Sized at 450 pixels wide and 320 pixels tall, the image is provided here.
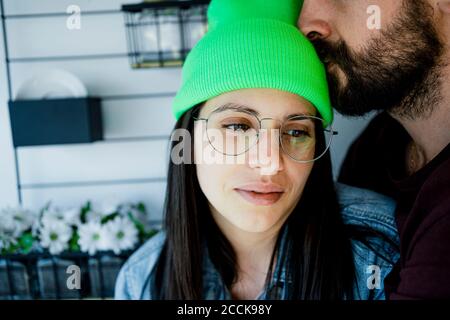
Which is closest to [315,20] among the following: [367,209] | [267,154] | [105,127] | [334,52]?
[334,52]

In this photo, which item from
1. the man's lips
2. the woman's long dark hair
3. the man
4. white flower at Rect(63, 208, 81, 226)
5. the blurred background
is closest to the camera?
the man

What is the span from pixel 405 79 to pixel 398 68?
24 mm

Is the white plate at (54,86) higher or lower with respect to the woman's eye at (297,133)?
higher

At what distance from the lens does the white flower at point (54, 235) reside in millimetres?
1012

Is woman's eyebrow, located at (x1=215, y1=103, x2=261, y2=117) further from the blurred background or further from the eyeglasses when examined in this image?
the blurred background

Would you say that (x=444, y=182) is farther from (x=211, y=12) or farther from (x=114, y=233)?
(x=114, y=233)

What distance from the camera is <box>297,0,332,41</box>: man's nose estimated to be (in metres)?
0.69

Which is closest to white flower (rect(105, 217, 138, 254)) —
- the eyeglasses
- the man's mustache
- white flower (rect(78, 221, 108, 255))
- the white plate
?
white flower (rect(78, 221, 108, 255))

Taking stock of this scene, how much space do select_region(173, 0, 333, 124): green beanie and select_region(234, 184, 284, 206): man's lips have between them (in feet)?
0.59

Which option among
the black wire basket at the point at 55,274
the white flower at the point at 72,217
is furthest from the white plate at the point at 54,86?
the black wire basket at the point at 55,274

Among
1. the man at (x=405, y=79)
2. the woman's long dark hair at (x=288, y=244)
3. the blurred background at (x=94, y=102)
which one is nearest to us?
the man at (x=405, y=79)

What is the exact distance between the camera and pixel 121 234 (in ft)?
3.39

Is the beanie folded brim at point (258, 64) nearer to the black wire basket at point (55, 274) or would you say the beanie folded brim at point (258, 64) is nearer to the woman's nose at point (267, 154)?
the woman's nose at point (267, 154)
